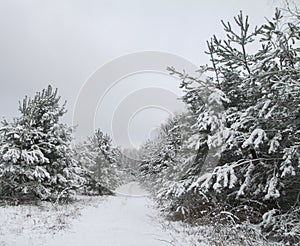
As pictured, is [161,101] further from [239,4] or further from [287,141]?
[287,141]

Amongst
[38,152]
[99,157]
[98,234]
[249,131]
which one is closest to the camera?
[249,131]

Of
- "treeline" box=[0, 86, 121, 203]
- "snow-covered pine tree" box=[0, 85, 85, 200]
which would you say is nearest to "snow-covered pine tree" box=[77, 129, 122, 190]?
"treeline" box=[0, 86, 121, 203]

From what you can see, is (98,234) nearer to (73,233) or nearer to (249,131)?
(73,233)

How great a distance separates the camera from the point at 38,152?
1252 cm

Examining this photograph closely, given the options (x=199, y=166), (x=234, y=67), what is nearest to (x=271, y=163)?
(x=199, y=166)

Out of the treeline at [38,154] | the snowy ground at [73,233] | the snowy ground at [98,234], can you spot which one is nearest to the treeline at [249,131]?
the snowy ground at [98,234]

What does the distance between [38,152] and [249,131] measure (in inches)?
386

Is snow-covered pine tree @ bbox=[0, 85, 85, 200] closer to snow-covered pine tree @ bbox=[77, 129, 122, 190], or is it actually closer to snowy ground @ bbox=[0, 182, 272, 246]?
snowy ground @ bbox=[0, 182, 272, 246]

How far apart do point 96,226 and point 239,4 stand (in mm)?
8588

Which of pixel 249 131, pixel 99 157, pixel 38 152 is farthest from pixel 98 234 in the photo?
pixel 99 157

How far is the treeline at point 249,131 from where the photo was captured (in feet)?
19.8

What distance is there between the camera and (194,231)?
7371 millimetres

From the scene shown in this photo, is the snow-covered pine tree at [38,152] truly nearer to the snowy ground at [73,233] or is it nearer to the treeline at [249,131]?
the snowy ground at [73,233]

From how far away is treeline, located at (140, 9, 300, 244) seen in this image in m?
6.04
